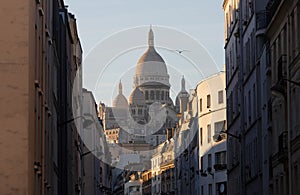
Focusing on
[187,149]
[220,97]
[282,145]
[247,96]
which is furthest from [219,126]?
[282,145]

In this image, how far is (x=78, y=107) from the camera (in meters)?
93.2

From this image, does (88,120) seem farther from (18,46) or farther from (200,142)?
(18,46)

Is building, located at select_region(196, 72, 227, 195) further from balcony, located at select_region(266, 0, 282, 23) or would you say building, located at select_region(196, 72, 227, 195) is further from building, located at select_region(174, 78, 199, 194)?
balcony, located at select_region(266, 0, 282, 23)

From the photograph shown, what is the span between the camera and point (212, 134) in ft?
324

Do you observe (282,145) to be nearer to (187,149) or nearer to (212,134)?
(212,134)

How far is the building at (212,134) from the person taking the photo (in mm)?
96250

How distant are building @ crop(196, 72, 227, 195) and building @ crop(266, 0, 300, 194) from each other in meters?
39.6

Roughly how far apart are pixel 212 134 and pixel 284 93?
49.9 meters

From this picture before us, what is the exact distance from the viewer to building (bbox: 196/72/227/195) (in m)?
96.2

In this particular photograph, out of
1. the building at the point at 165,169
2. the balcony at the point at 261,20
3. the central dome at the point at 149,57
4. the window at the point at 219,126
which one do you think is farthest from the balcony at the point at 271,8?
the building at the point at 165,169

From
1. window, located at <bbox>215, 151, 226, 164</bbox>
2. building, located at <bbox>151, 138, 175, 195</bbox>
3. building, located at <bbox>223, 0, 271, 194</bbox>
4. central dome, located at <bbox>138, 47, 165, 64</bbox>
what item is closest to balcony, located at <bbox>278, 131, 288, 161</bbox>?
building, located at <bbox>223, 0, 271, 194</bbox>

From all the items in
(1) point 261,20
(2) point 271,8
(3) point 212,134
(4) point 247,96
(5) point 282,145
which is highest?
(3) point 212,134

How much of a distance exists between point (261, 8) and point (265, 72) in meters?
4.25

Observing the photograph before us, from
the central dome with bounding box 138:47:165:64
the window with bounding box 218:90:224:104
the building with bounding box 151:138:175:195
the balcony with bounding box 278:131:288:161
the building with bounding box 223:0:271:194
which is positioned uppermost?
the central dome with bounding box 138:47:165:64
